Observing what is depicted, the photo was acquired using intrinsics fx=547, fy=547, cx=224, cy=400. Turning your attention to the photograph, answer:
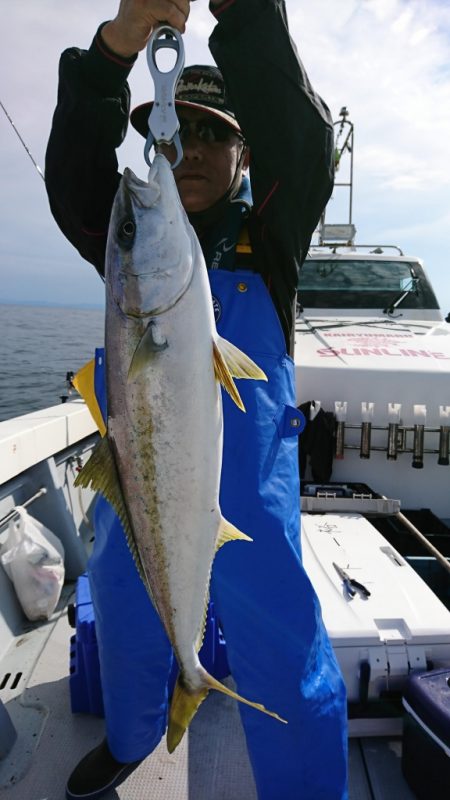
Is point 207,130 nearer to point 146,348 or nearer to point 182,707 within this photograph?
point 146,348

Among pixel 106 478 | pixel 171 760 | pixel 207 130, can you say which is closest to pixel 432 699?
pixel 171 760

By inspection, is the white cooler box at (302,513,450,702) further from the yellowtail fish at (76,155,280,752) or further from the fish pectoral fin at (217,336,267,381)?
the fish pectoral fin at (217,336,267,381)

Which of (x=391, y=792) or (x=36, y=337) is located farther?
(x=36, y=337)

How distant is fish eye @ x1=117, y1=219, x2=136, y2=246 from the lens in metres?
1.48

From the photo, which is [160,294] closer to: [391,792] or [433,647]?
[433,647]

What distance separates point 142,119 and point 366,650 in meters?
2.44

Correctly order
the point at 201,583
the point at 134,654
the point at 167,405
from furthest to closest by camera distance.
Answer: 1. the point at 134,654
2. the point at 201,583
3. the point at 167,405

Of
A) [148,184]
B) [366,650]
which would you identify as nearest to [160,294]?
[148,184]

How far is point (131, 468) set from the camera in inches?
59.5

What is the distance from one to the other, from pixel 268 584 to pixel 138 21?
5.92 feet

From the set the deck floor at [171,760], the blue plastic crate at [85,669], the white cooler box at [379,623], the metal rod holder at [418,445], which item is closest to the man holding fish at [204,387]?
the deck floor at [171,760]

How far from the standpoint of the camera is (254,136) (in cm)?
180

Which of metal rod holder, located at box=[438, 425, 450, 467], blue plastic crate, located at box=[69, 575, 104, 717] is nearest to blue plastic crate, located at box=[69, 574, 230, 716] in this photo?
blue plastic crate, located at box=[69, 575, 104, 717]

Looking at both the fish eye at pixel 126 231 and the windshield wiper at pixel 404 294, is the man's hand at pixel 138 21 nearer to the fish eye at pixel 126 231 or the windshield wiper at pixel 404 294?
the fish eye at pixel 126 231
